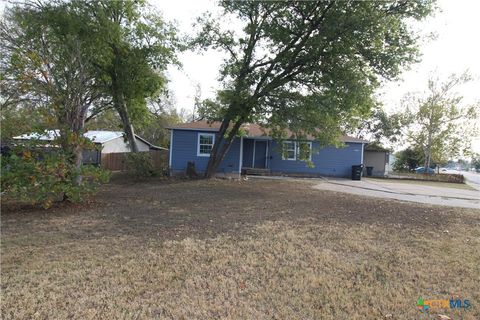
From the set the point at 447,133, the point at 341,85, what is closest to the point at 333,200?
the point at 341,85

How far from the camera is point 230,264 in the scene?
377 centimetres

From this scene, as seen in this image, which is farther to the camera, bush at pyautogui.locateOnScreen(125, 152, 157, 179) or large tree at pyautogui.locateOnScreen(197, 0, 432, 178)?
bush at pyautogui.locateOnScreen(125, 152, 157, 179)

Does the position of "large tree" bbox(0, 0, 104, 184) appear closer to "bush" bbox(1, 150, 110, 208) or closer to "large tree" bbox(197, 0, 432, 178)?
"bush" bbox(1, 150, 110, 208)

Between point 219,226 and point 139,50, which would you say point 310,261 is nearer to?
point 219,226

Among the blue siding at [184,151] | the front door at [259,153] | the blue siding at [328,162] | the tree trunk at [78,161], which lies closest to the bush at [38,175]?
the tree trunk at [78,161]

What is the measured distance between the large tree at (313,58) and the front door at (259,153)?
16.0ft

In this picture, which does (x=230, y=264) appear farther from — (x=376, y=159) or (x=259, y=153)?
(x=376, y=159)

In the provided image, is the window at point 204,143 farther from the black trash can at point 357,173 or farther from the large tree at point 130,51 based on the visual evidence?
the black trash can at point 357,173

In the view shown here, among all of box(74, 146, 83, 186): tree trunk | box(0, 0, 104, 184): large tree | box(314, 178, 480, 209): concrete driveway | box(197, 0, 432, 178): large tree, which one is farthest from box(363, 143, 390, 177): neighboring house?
box(74, 146, 83, 186): tree trunk

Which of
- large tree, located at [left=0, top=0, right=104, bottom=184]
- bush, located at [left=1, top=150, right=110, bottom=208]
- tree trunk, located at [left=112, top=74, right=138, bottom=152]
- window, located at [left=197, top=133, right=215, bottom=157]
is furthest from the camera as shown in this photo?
window, located at [left=197, top=133, right=215, bottom=157]

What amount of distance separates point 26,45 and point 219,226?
323 inches

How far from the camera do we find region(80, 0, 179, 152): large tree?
11.7 meters

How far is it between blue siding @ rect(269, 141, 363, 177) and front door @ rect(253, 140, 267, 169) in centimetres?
46

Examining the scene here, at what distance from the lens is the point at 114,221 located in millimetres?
5863
